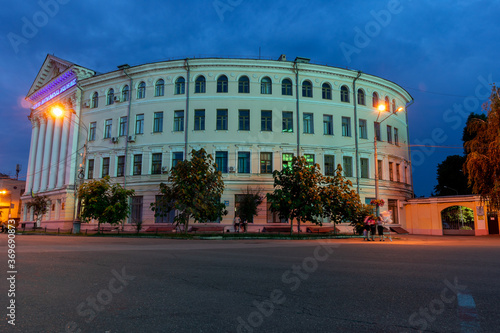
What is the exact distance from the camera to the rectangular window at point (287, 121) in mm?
34781

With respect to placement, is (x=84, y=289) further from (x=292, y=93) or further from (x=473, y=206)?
(x=473, y=206)

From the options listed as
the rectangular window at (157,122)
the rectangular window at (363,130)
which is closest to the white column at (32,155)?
the rectangular window at (157,122)

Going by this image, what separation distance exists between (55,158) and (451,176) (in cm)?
5509

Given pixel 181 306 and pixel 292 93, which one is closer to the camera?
pixel 181 306

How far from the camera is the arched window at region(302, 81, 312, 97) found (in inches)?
1409

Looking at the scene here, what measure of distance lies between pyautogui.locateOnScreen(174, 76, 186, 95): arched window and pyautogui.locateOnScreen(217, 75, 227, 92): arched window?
3489 millimetres

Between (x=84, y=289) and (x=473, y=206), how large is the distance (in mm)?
35237

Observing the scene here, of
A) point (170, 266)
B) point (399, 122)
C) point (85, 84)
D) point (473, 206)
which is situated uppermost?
point (85, 84)

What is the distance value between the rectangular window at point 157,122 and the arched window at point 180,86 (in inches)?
110

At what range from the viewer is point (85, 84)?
39812 mm

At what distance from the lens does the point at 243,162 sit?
111ft

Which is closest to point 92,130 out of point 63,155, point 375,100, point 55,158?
point 63,155

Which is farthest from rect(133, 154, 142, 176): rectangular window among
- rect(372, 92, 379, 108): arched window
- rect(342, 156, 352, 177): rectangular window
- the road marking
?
the road marking

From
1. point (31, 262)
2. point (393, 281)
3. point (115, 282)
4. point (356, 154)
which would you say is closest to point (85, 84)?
point (356, 154)
